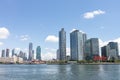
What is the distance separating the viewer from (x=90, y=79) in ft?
280

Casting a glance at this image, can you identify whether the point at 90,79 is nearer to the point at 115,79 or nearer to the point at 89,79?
the point at 89,79

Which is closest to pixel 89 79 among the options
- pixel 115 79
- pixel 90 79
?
pixel 90 79

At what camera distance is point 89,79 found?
85.2m

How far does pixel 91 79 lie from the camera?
3354 inches

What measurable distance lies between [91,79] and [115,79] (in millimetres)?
10323

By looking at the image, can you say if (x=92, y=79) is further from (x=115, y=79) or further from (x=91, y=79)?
(x=115, y=79)

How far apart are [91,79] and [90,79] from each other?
1.23 feet

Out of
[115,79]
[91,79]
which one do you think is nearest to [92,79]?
[91,79]

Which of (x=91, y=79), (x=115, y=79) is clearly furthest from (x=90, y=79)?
(x=115, y=79)

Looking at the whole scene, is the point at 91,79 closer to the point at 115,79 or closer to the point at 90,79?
the point at 90,79

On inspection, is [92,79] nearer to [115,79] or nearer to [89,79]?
[89,79]

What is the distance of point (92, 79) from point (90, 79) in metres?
0.73
